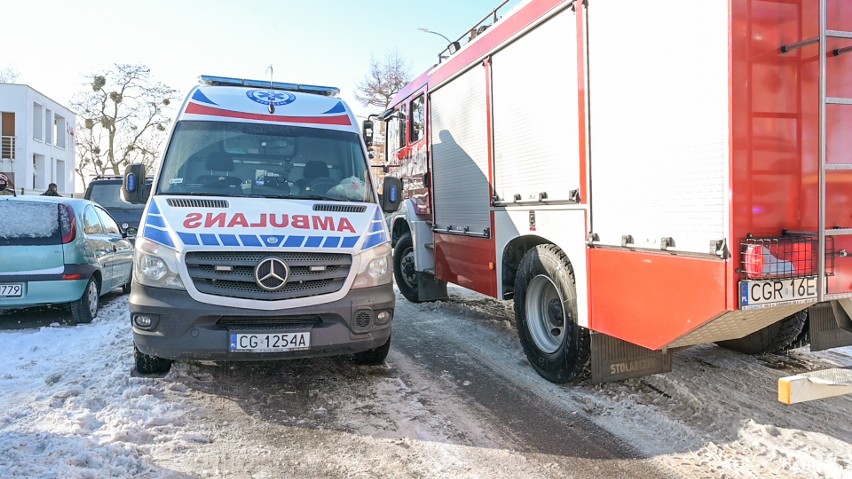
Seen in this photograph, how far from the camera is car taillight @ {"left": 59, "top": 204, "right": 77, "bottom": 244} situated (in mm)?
6527

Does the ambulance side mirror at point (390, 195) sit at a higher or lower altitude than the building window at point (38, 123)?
lower

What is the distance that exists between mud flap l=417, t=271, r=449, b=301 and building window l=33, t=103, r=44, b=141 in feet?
123

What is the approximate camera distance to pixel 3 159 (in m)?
32.4

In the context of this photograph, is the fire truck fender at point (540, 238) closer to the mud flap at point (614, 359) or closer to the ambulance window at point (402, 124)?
A: the mud flap at point (614, 359)

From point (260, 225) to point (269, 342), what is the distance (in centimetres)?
89

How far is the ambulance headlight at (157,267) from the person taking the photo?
4012 millimetres

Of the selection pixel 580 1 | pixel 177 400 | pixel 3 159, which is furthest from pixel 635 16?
pixel 3 159

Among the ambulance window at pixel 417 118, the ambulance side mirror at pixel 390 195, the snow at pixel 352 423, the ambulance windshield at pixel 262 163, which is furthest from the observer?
the ambulance window at pixel 417 118

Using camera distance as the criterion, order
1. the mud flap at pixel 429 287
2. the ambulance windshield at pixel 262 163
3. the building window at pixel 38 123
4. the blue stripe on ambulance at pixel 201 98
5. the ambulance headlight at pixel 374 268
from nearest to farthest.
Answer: the ambulance headlight at pixel 374 268 < the ambulance windshield at pixel 262 163 < the blue stripe on ambulance at pixel 201 98 < the mud flap at pixel 429 287 < the building window at pixel 38 123

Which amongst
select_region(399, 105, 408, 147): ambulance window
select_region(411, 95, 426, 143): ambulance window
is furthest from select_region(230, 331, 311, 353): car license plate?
select_region(399, 105, 408, 147): ambulance window

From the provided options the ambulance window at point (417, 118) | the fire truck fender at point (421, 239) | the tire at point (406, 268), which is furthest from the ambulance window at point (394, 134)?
the tire at point (406, 268)

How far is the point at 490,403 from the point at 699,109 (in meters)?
2.49

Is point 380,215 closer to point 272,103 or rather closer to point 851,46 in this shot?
point 272,103

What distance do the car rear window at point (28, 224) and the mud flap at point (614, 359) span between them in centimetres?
598
